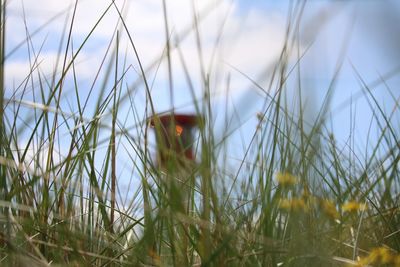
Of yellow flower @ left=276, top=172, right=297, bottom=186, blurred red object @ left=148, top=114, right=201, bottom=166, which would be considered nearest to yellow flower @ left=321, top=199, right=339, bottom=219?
yellow flower @ left=276, top=172, right=297, bottom=186

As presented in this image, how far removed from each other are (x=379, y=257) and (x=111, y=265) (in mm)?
483

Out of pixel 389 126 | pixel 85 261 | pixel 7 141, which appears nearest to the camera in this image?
pixel 85 261

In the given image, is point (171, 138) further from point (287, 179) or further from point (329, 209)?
point (329, 209)

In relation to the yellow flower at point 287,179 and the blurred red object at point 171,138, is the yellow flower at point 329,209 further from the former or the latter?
the blurred red object at point 171,138

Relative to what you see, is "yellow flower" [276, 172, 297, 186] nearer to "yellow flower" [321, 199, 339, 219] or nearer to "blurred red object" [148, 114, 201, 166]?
"yellow flower" [321, 199, 339, 219]

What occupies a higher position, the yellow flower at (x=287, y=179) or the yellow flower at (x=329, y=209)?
the yellow flower at (x=287, y=179)

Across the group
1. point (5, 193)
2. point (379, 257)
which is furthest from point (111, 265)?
point (379, 257)

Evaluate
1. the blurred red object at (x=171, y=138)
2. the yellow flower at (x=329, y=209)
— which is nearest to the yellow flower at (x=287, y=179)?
the yellow flower at (x=329, y=209)

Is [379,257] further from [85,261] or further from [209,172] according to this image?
[85,261]

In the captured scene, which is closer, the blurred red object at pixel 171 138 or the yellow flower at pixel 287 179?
the blurred red object at pixel 171 138

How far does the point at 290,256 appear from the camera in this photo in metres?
0.96

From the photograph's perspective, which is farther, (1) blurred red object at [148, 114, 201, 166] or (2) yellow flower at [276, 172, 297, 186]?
(2) yellow flower at [276, 172, 297, 186]

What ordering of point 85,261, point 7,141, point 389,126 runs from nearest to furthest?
point 85,261
point 7,141
point 389,126

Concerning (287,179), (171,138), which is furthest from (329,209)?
(171,138)
